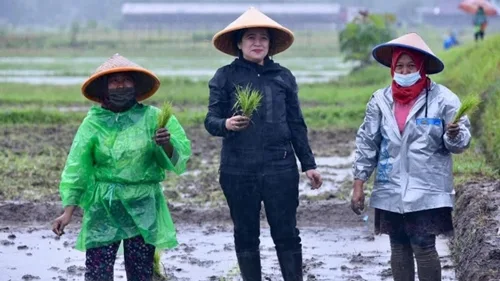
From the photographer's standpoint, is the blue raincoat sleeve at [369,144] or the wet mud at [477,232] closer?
the blue raincoat sleeve at [369,144]

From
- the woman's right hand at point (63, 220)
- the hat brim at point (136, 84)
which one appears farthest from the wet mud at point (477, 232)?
the woman's right hand at point (63, 220)

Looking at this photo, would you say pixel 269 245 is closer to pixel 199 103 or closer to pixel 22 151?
pixel 22 151

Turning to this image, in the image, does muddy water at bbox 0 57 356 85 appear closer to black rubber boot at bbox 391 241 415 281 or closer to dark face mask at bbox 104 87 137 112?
dark face mask at bbox 104 87 137 112

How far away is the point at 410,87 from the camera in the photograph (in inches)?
251

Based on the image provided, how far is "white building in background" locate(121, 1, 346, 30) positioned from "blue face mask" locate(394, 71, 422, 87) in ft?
250

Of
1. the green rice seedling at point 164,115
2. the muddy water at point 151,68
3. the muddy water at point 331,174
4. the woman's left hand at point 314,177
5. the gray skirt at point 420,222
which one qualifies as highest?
the green rice seedling at point 164,115

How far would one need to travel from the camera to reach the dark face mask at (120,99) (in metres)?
6.43

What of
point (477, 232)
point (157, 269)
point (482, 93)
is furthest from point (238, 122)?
point (482, 93)

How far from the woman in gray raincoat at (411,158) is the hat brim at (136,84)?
125cm

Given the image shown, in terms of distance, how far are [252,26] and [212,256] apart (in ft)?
9.08

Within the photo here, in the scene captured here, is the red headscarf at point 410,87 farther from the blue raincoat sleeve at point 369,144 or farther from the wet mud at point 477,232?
the wet mud at point 477,232

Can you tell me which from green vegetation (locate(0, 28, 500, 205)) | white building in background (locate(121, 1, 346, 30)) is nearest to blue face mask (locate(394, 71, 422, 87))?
green vegetation (locate(0, 28, 500, 205))

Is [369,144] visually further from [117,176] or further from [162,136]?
[117,176]

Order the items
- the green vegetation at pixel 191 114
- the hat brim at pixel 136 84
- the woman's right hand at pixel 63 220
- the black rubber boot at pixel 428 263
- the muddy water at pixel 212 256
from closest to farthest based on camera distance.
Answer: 1. the woman's right hand at pixel 63 220
2. the black rubber boot at pixel 428 263
3. the hat brim at pixel 136 84
4. the muddy water at pixel 212 256
5. the green vegetation at pixel 191 114
